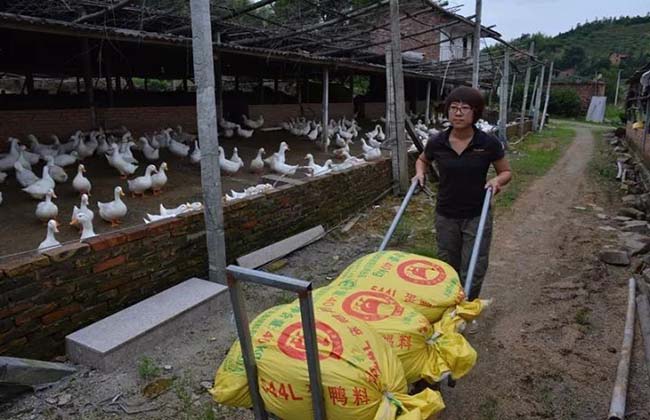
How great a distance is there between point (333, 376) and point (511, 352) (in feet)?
7.46

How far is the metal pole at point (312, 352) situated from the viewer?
147cm

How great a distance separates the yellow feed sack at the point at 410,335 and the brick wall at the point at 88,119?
931cm

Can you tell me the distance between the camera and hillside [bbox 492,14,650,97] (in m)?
48.5

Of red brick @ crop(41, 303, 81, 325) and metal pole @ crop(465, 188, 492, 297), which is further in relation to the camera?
red brick @ crop(41, 303, 81, 325)

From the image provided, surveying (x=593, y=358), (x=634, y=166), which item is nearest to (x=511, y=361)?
(x=593, y=358)

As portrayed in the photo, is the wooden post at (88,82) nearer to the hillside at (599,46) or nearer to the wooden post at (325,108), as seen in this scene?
the wooden post at (325,108)

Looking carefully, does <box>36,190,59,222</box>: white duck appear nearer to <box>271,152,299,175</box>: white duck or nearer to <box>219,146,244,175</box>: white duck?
<box>219,146,244,175</box>: white duck

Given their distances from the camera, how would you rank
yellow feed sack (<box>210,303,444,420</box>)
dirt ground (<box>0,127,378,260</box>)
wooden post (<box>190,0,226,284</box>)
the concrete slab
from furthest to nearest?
dirt ground (<box>0,127,378,260</box>)
the concrete slab
wooden post (<box>190,0,226,284</box>)
yellow feed sack (<box>210,303,444,420</box>)

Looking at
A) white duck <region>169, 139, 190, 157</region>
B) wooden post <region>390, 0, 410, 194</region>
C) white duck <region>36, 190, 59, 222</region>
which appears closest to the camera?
white duck <region>36, 190, 59, 222</region>

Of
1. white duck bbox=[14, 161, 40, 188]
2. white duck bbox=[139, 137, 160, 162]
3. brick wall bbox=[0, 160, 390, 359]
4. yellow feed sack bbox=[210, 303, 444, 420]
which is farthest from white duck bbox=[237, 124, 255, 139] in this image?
yellow feed sack bbox=[210, 303, 444, 420]

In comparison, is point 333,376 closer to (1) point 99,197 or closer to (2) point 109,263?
(2) point 109,263

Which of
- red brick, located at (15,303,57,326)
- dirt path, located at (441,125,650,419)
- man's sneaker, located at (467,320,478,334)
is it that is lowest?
dirt path, located at (441,125,650,419)

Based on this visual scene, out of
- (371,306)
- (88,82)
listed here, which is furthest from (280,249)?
(88,82)

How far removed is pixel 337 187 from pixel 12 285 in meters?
4.49
